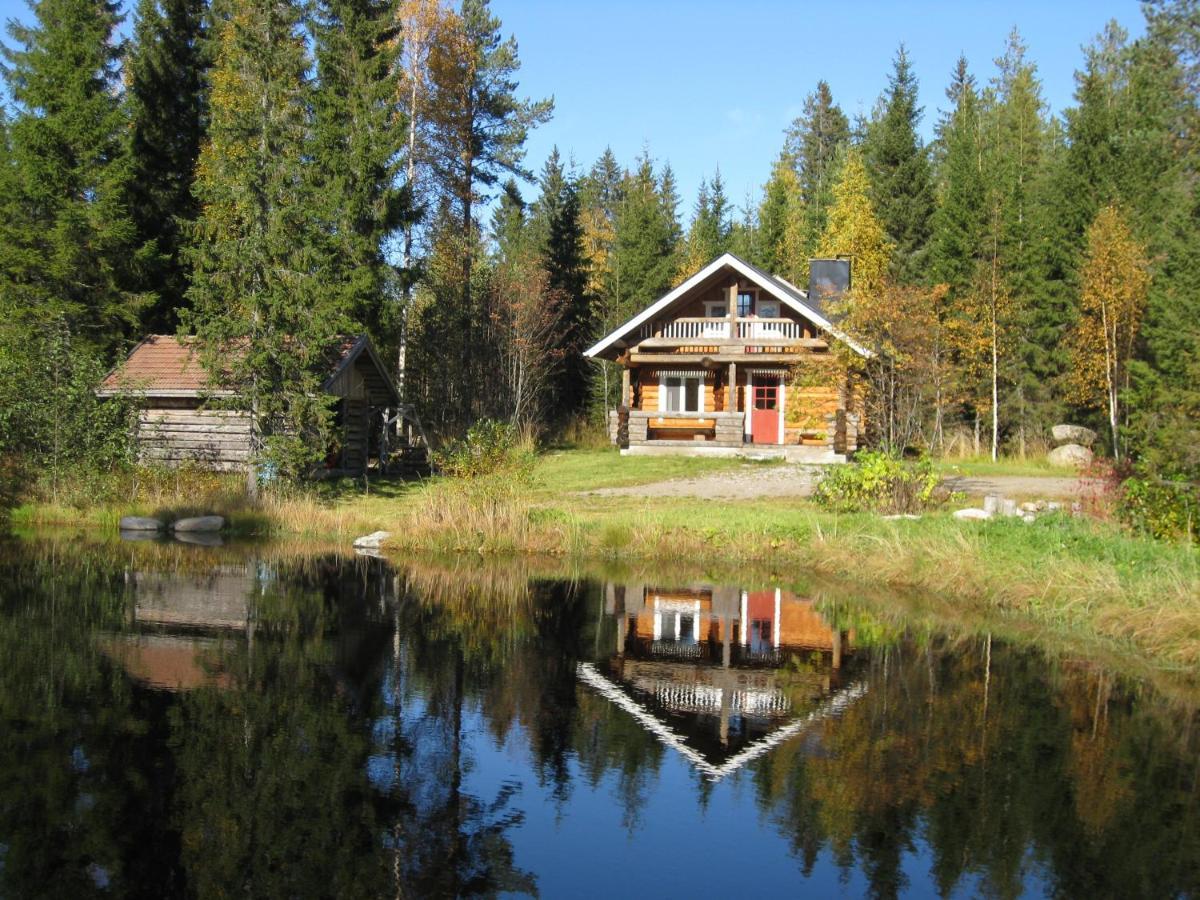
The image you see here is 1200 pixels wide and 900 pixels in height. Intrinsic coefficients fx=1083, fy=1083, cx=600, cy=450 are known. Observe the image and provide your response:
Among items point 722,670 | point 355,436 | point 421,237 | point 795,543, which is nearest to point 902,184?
point 421,237

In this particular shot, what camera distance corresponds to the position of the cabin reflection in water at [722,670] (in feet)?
29.9

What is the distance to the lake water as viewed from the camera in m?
6.47

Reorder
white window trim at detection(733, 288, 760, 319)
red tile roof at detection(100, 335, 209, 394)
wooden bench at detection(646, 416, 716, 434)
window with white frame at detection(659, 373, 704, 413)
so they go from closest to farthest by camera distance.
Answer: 1. red tile roof at detection(100, 335, 209, 394)
2. white window trim at detection(733, 288, 760, 319)
3. wooden bench at detection(646, 416, 716, 434)
4. window with white frame at detection(659, 373, 704, 413)

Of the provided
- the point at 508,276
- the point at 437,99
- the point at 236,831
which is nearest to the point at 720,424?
the point at 508,276

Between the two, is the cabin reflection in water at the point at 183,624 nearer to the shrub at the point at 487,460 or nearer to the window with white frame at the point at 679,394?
the shrub at the point at 487,460

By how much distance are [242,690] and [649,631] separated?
4.86 meters

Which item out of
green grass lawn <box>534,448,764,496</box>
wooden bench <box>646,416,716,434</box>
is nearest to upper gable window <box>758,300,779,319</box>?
wooden bench <box>646,416,716,434</box>

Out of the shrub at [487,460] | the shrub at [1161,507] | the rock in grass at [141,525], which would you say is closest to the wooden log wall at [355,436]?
the rock in grass at [141,525]

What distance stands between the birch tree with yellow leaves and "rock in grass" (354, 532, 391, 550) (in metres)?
21.8

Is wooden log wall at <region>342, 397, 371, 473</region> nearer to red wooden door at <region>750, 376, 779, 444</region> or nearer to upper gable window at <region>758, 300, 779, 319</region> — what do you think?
red wooden door at <region>750, 376, 779, 444</region>

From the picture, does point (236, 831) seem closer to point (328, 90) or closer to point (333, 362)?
point (333, 362)

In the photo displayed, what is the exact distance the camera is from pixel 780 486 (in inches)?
983

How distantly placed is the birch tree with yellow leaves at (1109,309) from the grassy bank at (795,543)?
15345 mm

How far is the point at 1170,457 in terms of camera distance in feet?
47.0
